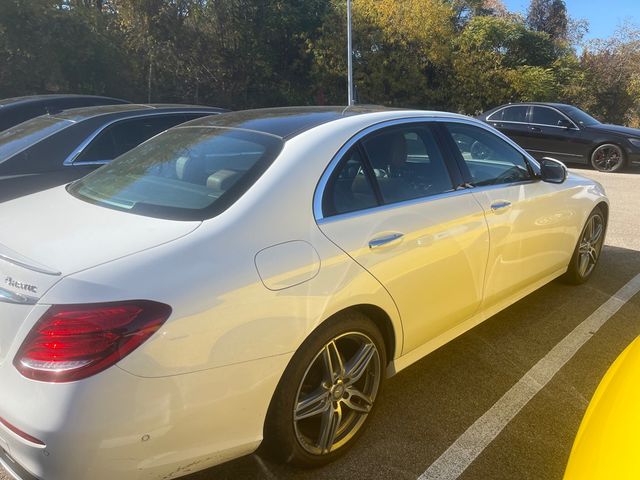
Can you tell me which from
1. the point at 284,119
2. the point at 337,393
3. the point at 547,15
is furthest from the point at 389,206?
the point at 547,15

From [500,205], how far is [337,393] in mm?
1611

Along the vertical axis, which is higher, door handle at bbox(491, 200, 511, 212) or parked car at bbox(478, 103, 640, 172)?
door handle at bbox(491, 200, 511, 212)

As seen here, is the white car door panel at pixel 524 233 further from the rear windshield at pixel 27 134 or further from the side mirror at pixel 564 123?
the side mirror at pixel 564 123

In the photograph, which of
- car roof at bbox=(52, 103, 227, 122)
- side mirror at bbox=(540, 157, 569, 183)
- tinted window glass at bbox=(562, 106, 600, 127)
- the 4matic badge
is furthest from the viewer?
tinted window glass at bbox=(562, 106, 600, 127)

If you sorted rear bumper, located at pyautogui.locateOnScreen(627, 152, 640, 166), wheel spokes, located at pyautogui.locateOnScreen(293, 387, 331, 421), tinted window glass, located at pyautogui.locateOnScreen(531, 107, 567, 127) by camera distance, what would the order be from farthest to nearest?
tinted window glass, located at pyautogui.locateOnScreen(531, 107, 567, 127)
rear bumper, located at pyautogui.locateOnScreen(627, 152, 640, 166)
wheel spokes, located at pyautogui.locateOnScreen(293, 387, 331, 421)

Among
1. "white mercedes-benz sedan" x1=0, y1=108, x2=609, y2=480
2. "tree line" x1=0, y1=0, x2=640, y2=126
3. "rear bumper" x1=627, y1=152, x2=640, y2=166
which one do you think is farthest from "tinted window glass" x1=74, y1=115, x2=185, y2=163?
"tree line" x1=0, y1=0, x2=640, y2=126

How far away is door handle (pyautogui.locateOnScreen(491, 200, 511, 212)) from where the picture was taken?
3.21 metres

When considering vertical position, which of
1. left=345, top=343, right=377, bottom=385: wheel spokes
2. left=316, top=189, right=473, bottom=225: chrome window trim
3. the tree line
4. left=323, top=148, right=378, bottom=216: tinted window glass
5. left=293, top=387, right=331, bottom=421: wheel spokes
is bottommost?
left=293, top=387, right=331, bottom=421: wheel spokes

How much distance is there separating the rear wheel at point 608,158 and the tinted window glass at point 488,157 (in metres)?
9.24

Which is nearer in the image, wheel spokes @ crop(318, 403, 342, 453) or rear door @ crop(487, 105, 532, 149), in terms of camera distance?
wheel spokes @ crop(318, 403, 342, 453)

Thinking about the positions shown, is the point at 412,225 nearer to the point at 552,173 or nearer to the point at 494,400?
the point at 494,400

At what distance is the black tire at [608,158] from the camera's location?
11430mm

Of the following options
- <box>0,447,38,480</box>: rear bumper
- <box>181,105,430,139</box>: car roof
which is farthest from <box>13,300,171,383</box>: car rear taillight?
<box>181,105,430,139</box>: car roof

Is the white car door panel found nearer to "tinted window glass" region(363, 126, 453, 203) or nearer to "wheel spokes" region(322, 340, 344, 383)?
"tinted window glass" region(363, 126, 453, 203)
